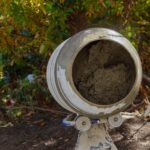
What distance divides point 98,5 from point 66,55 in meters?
1.01

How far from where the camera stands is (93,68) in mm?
Answer: 2822

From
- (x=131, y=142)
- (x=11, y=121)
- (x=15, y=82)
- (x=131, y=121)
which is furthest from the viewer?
(x=15, y=82)

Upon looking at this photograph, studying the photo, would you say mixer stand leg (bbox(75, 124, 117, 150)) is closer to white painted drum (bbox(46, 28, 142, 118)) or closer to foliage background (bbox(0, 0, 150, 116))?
white painted drum (bbox(46, 28, 142, 118))

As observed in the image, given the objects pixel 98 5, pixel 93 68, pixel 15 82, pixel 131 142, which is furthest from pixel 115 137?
pixel 15 82

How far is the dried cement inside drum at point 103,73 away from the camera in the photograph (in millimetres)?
2791

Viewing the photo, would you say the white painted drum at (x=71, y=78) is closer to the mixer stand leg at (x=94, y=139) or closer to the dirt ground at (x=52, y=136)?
the mixer stand leg at (x=94, y=139)

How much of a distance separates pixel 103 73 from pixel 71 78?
0.70 ft

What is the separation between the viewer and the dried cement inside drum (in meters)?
2.79

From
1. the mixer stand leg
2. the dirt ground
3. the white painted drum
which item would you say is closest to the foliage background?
the dirt ground

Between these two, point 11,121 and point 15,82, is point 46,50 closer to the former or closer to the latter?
point 11,121

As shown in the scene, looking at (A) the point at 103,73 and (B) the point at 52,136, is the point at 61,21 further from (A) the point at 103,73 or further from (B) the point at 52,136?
(A) the point at 103,73

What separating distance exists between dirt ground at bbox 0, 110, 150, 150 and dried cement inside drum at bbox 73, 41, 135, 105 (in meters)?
1.22

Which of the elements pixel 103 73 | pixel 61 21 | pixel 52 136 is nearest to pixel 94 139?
pixel 103 73

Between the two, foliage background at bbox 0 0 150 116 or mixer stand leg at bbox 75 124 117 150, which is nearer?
mixer stand leg at bbox 75 124 117 150
